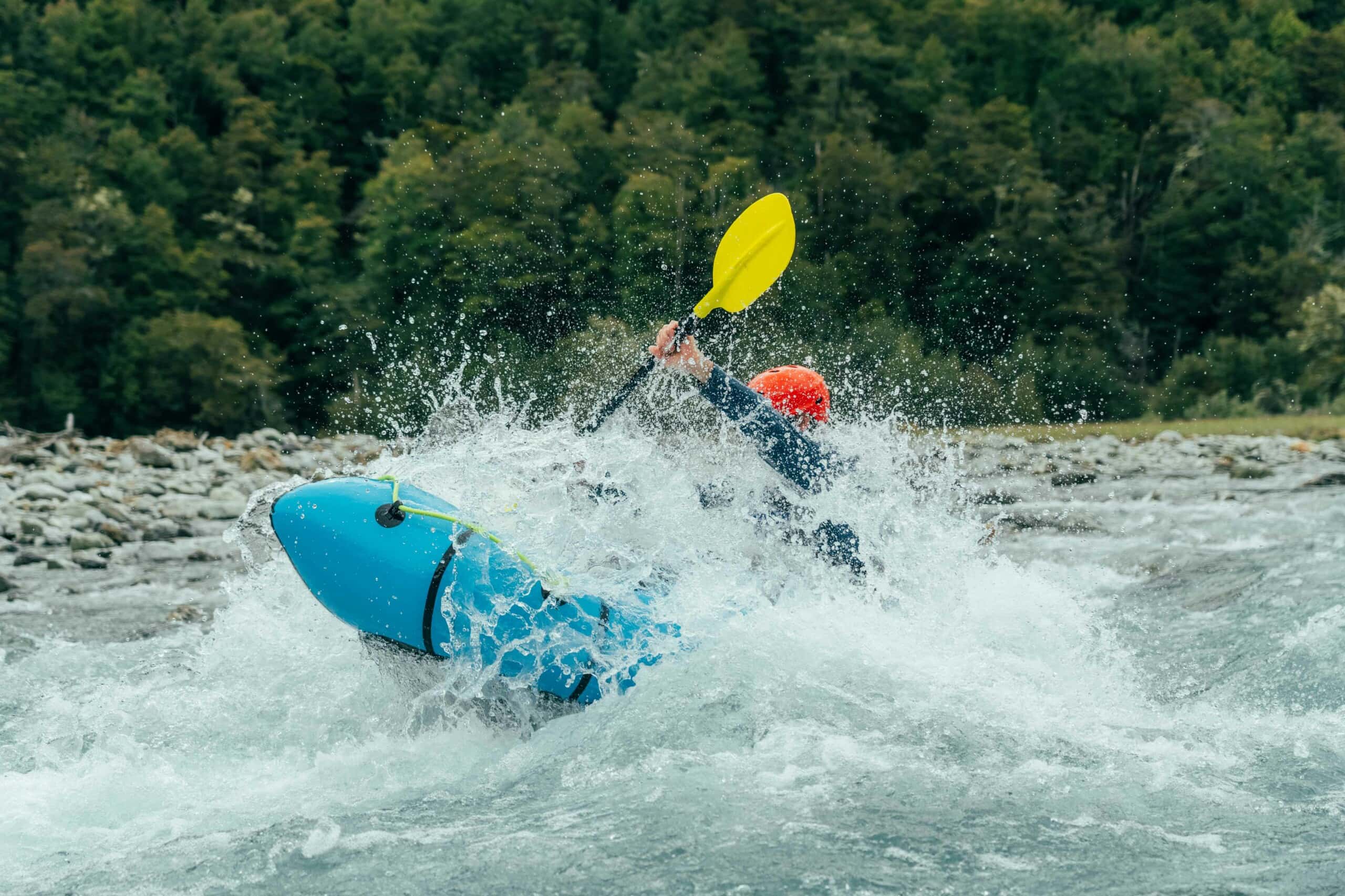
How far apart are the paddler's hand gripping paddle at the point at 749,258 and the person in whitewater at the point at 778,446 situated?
0.51 meters

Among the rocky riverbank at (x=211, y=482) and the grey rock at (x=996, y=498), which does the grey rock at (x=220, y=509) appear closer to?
the rocky riverbank at (x=211, y=482)

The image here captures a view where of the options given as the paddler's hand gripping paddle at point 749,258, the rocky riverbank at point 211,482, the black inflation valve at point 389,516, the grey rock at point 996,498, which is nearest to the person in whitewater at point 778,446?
the paddler's hand gripping paddle at point 749,258

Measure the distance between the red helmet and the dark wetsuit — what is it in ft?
1.30

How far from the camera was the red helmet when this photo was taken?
5762 mm

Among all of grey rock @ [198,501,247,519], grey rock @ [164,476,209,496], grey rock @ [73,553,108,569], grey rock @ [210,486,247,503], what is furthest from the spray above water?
grey rock @ [164,476,209,496]

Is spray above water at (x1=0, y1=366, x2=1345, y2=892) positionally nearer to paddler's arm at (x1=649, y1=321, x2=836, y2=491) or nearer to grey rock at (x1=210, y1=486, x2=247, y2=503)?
paddler's arm at (x1=649, y1=321, x2=836, y2=491)

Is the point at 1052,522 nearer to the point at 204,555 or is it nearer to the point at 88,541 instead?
the point at 204,555

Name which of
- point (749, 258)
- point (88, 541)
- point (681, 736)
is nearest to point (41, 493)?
point (88, 541)

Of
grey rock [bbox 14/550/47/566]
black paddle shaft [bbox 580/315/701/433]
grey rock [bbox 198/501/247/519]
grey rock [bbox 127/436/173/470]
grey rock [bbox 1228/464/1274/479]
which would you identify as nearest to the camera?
black paddle shaft [bbox 580/315/701/433]

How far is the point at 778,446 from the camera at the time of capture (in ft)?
17.4

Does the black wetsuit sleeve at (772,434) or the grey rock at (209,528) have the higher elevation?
the black wetsuit sleeve at (772,434)

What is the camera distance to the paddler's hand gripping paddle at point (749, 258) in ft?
19.5

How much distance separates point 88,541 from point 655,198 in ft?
78.5

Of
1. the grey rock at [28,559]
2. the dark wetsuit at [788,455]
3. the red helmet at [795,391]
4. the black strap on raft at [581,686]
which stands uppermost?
the red helmet at [795,391]
